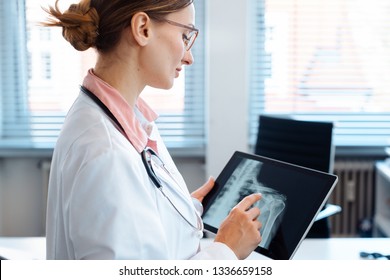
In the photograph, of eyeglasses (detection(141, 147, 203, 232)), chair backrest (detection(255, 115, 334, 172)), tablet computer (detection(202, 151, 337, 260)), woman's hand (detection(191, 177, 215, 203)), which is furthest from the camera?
chair backrest (detection(255, 115, 334, 172))

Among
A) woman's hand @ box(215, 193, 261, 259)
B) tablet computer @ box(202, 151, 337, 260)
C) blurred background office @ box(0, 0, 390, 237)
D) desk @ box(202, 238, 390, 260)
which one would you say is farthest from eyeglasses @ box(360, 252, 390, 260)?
blurred background office @ box(0, 0, 390, 237)

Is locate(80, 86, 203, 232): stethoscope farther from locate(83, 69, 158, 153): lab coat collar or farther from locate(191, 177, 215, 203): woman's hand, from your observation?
locate(191, 177, 215, 203): woman's hand

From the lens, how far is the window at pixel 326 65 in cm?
299

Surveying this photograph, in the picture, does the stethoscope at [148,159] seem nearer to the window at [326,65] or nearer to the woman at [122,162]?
the woman at [122,162]

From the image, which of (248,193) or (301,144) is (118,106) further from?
(301,144)

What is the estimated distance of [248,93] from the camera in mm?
3062

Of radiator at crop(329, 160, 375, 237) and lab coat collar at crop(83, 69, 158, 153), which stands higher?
lab coat collar at crop(83, 69, 158, 153)

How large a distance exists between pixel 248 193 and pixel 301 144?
1114mm

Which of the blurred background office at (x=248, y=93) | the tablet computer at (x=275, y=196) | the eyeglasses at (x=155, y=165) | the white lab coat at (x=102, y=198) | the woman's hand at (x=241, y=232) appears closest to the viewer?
the white lab coat at (x=102, y=198)

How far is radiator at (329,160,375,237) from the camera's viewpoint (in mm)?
3012

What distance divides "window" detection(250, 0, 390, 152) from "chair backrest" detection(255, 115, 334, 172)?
0.66 m

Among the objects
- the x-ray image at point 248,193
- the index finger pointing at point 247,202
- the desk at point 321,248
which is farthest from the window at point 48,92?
the index finger pointing at point 247,202

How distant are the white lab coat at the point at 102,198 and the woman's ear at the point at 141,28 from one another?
156 mm

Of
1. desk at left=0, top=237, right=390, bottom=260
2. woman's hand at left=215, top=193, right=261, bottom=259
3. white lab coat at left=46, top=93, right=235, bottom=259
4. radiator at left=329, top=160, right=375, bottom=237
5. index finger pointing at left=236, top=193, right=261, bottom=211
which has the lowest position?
radiator at left=329, top=160, right=375, bottom=237
